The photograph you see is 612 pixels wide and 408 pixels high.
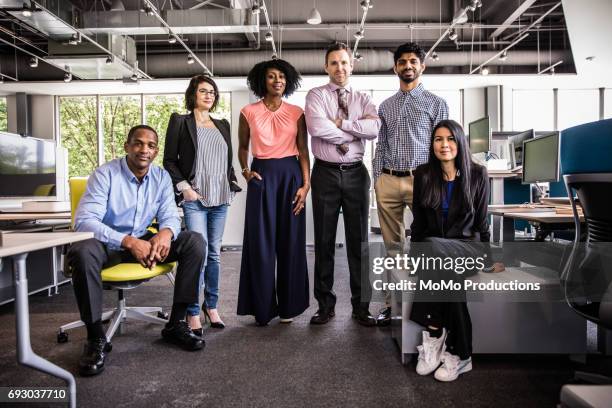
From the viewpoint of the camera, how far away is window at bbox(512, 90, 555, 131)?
905 centimetres

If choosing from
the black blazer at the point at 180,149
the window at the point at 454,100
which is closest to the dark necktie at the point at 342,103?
the black blazer at the point at 180,149

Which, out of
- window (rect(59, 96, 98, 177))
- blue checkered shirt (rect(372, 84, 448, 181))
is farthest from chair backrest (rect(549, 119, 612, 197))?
window (rect(59, 96, 98, 177))

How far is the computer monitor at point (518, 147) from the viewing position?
4.55m

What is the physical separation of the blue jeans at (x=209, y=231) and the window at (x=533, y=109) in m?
8.22

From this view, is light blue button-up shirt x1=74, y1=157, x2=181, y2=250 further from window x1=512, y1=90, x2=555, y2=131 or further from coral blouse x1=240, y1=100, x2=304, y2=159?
window x1=512, y1=90, x2=555, y2=131

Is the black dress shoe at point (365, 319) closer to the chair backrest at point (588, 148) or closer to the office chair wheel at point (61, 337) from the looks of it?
the chair backrest at point (588, 148)

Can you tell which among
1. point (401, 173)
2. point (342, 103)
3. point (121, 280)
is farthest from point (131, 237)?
point (401, 173)

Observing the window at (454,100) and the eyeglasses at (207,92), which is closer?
the eyeglasses at (207,92)

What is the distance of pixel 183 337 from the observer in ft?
7.65

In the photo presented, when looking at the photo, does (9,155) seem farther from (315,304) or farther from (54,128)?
(54,128)

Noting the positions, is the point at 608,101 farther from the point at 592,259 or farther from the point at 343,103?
the point at 592,259

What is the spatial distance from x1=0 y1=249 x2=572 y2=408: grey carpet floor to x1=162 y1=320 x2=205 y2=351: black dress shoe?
4 centimetres

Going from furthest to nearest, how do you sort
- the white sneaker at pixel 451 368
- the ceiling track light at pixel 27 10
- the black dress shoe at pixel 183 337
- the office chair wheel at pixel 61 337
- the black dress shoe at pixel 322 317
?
1. the ceiling track light at pixel 27 10
2. the black dress shoe at pixel 322 317
3. the office chair wheel at pixel 61 337
4. the black dress shoe at pixel 183 337
5. the white sneaker at pixel 451 368

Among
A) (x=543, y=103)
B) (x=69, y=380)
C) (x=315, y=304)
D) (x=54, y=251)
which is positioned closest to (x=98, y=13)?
(x=54, y=251)
